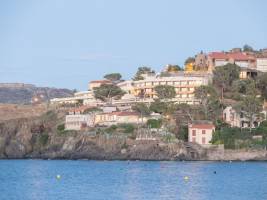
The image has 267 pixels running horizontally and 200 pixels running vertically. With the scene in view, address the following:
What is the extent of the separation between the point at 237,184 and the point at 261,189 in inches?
239

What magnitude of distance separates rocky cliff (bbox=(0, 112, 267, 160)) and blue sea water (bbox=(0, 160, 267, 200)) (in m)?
6.67

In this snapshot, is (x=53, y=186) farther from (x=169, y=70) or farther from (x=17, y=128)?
(x=169, y=70)

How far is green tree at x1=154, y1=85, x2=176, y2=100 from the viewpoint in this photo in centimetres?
15488

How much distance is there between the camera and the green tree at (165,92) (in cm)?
15488

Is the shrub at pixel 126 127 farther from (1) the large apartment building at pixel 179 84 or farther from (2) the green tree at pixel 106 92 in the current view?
(2) the green tree at pixel 106 92

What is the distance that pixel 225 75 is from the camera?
15700cm

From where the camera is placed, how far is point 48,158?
146 m

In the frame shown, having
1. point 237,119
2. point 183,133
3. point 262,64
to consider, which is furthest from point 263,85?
point 183,133

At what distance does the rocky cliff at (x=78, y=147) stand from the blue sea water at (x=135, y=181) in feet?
21.9

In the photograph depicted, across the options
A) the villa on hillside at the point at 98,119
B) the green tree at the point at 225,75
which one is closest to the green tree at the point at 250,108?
the villa on hillside at the point at 98,119

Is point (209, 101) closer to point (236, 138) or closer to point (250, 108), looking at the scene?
point (250, 108)

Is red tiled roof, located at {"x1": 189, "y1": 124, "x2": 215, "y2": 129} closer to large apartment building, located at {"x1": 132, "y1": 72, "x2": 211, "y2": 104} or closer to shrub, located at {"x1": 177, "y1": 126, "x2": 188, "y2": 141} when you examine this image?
shrub, located at {"x1": 177, "y1": 126, "x2": 188, "y2": 141}

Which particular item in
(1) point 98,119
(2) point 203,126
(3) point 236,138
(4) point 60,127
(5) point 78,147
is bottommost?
(5) point 78,147

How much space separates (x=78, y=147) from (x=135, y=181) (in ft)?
167
